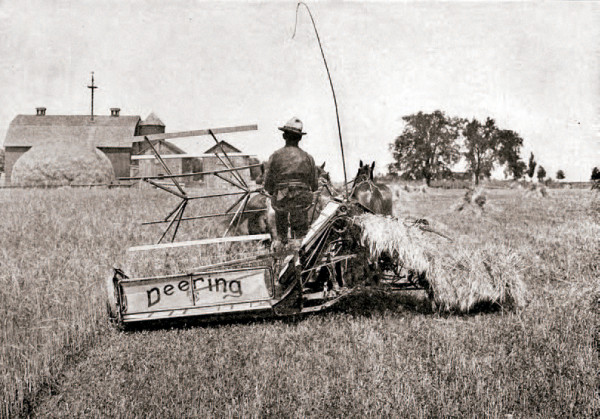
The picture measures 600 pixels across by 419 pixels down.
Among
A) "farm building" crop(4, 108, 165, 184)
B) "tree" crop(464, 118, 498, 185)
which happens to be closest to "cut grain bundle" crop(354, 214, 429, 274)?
"farm building" crop(4, 108, 165, 184)

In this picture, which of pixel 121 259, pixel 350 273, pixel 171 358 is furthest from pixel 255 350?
pixel 121 259

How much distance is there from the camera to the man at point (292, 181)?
Answer: 776 cm

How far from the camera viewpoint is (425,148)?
261 feet

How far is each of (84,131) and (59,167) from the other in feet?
106

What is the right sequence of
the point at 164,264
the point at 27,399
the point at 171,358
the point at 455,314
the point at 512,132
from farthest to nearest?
1. the point at 512,132
2. the point at 164,264
3. the point at 455,314
4. the point at 171,358
5. the point at 27,399

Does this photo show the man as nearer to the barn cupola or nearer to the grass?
the grass

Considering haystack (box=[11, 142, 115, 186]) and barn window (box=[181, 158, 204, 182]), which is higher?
barn window (box=[181, 158, 204, 182])

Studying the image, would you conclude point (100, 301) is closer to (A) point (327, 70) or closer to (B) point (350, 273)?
(B) point (350, 273)

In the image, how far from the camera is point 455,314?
6.57m

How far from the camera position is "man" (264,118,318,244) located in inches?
305

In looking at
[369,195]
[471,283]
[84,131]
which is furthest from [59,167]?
[84,131]

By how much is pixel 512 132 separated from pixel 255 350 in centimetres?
9084

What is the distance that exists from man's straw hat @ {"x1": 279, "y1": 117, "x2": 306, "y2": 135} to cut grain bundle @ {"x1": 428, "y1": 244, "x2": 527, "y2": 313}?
9.60ft

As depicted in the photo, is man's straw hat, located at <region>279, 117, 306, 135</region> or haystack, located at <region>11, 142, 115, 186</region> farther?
haystack, located at <region>11, 142, 115, 186</region>
